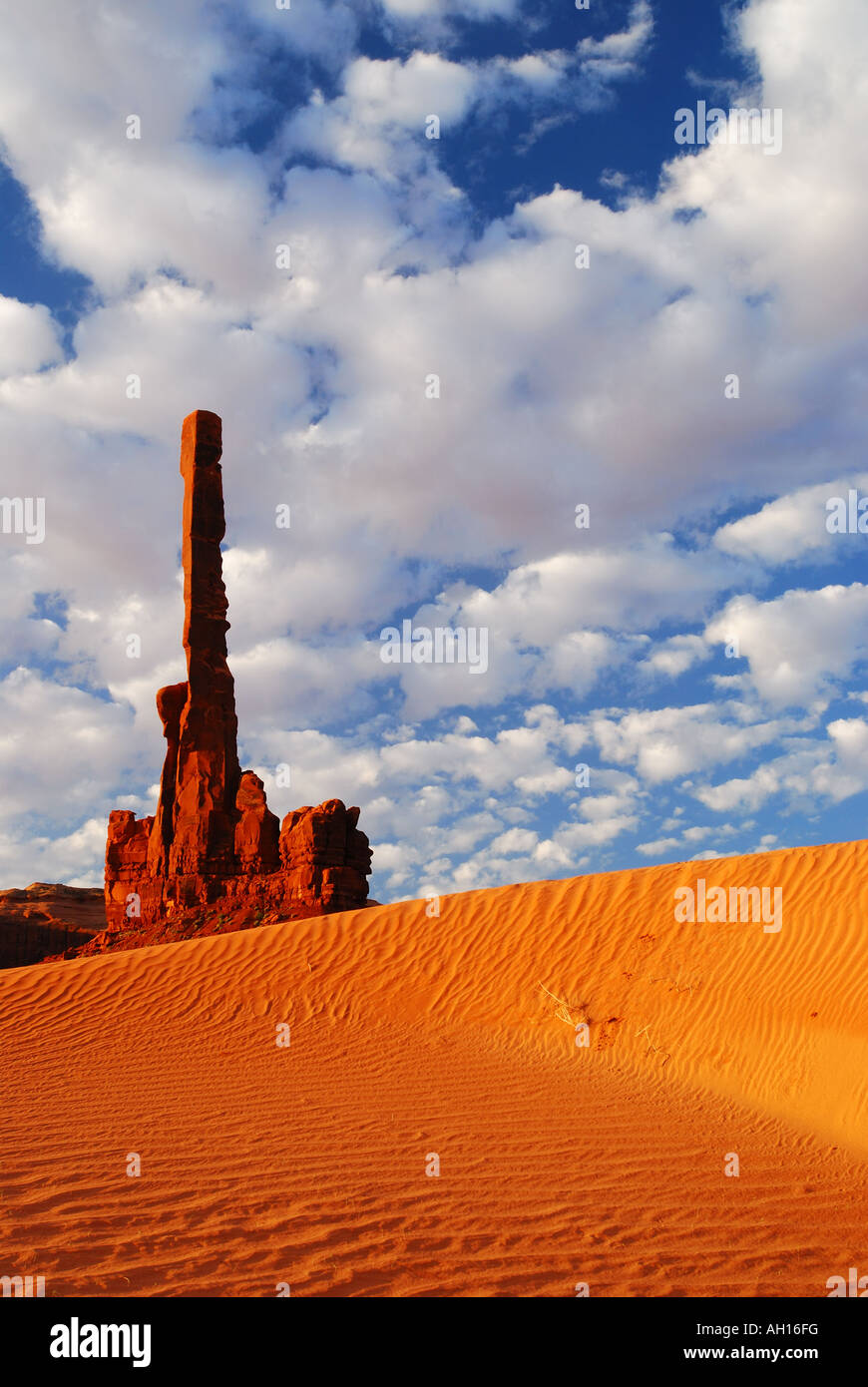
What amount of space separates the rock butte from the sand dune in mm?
5951

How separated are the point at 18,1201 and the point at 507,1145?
402 centimetres

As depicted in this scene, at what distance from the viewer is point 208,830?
26.5 m

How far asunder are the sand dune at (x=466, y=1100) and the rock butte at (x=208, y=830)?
595cm

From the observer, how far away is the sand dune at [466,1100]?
→ 5.52 meters

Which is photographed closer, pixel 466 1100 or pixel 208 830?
pixel 466 1100

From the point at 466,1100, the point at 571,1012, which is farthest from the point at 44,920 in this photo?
the point at 466,1100

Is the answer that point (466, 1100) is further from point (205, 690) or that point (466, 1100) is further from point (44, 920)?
point (44, 920)

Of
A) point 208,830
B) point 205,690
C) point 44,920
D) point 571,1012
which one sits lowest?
point 571,1012

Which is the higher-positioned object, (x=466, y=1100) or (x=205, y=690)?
(x=205, y=690)

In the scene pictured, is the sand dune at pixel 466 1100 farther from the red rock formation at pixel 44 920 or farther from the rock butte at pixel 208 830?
the red rock formation at pixel 44 920

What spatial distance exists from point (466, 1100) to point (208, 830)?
1756cm

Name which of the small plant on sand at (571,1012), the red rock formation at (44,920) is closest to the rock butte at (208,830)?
the red rock formation at (44,920)
